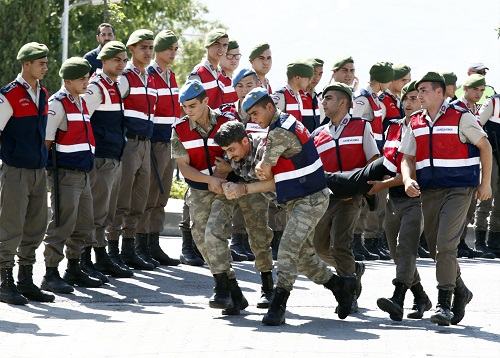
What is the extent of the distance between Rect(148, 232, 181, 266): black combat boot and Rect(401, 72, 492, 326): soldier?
3.97 meters

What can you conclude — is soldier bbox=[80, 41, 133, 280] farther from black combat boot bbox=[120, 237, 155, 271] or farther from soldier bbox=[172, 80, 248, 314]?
soldier bbox=[172, 80, 248, 314]

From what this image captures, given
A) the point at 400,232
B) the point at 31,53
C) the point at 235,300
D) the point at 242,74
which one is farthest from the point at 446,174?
the point at 31,53

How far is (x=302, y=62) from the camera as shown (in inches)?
529

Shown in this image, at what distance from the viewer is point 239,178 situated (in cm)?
1006

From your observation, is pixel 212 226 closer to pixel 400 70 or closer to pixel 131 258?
pixel 131 258

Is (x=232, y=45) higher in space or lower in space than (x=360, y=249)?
higher

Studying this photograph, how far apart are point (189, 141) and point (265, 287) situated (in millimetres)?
1439

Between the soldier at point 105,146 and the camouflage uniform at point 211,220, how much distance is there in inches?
73.6

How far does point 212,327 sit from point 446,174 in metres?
2.21

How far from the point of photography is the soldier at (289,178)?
938cm

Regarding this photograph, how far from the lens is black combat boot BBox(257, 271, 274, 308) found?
10.4m

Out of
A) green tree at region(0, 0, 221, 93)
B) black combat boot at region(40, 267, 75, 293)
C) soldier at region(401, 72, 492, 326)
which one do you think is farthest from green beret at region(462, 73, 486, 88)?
green tree at region(0, 0, 221, 93)

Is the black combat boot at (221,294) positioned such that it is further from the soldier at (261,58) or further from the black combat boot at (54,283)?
the soldier at (261,58)

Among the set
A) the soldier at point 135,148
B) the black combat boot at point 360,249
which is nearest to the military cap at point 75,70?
the soldier at point 135,148
